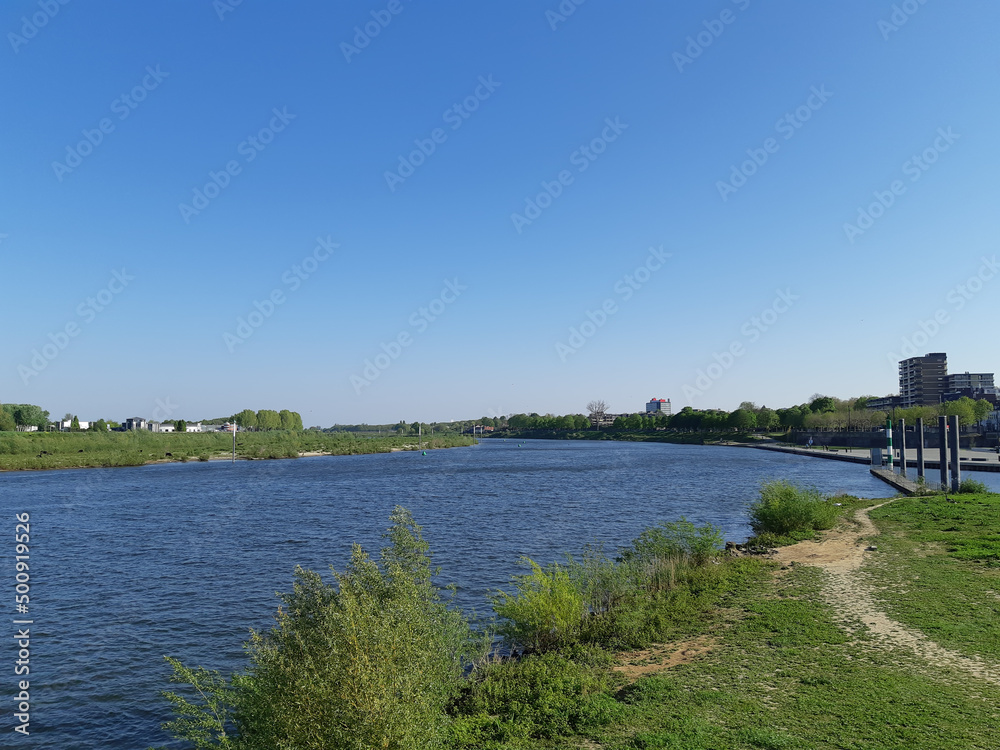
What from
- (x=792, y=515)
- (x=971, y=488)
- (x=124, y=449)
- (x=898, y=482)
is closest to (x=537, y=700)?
(x=792, y=515)

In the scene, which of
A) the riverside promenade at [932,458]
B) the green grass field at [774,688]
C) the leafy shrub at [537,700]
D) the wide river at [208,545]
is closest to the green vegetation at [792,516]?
the wide river at [208,545]

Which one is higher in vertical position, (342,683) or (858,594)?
(342,683)

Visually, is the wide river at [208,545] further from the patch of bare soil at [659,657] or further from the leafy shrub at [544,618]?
the patch of bare soil at [659,657]

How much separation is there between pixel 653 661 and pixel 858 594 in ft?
23.8

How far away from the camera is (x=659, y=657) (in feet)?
42.5

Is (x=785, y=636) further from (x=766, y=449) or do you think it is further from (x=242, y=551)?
(x=766, y=449)

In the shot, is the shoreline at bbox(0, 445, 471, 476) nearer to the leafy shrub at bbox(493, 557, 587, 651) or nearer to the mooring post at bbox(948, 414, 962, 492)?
the leafy shrub at bbox(493, 557, 587, 651)

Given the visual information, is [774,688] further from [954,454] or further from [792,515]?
[954,454]

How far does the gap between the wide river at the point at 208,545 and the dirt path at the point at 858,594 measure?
5811 mm

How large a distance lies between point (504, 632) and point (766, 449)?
13585 centimetres

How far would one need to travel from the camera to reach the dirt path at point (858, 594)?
1114 centimetres

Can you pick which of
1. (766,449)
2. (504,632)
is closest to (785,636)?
(504,632)

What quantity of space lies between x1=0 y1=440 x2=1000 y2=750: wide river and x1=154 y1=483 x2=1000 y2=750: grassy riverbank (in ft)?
10.5

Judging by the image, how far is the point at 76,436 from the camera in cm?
10506
